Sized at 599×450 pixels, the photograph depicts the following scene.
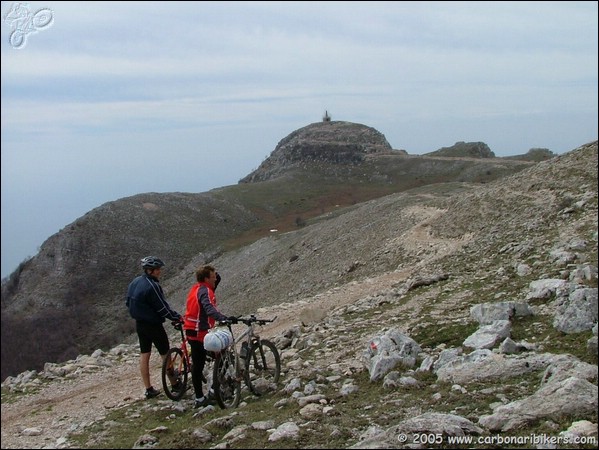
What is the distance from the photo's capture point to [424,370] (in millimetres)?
8531

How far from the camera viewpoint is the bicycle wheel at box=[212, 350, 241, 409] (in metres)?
8.66

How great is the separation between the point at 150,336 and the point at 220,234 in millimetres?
56073

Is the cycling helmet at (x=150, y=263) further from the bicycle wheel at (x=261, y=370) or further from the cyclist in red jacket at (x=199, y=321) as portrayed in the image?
the bicycle wheel at (x=261, y=370)

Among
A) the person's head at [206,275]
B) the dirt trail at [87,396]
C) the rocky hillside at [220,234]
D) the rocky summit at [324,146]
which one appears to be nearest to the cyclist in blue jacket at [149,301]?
the person's head at [206,275]

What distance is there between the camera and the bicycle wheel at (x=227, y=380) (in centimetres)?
866

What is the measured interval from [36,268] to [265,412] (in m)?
53.3

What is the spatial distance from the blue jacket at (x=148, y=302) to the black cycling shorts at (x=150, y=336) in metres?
0.17

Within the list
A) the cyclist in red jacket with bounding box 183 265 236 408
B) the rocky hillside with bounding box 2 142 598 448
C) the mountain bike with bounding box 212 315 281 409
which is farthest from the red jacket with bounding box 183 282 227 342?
the rocky hillside with bounding box 2 142 598 448

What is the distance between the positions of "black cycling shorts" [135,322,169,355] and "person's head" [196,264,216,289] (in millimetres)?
1342

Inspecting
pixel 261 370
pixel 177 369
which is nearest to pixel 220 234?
pixel 177 369

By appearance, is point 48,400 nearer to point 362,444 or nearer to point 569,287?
point 362,444

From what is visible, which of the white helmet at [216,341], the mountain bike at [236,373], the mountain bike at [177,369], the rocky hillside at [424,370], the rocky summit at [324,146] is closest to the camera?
the rocky hillside at [424,370]

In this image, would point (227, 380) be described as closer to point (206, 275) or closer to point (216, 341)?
point (216, 341)

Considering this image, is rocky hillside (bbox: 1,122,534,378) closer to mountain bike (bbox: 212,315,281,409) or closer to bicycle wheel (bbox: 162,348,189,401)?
bicycle wheel (bbox: 162,348,189,401)
